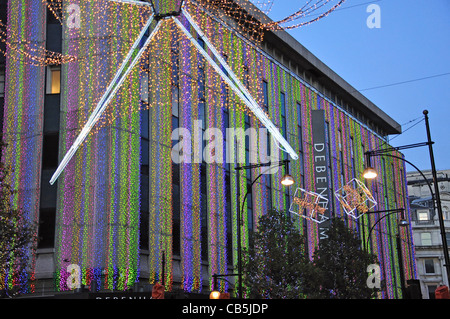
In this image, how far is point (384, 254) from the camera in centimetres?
6303

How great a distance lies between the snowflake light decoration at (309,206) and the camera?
4797 cm

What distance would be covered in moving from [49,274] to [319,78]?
3535 centimetres

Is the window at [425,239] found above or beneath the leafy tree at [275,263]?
above

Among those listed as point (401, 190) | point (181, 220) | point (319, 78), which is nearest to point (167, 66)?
point (181, 220)

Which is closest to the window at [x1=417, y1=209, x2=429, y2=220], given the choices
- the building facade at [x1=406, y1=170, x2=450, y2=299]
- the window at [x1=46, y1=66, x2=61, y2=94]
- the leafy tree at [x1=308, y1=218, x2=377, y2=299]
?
the building facade at [x1=406, y1=170, x2=450, y2=299]

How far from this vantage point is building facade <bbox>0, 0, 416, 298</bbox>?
3084 cm

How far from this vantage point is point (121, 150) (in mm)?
32031

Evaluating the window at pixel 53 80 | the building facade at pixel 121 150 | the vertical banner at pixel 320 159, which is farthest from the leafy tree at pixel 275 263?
the vertical banner at pixel 320 159

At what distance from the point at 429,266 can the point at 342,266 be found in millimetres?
59305

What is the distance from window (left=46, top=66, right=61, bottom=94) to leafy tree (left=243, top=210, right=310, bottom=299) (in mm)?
12965

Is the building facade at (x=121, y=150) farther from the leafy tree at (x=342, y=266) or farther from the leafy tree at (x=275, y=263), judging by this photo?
the leafy tree at (x=342, y=266)

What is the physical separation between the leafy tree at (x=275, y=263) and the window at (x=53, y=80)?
42.5 feet

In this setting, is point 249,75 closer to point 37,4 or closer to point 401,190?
point 37,4

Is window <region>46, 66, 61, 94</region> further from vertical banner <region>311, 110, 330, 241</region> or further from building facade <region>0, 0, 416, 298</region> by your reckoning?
vertical banner <region>311, 110, 330, 241</region>
